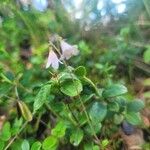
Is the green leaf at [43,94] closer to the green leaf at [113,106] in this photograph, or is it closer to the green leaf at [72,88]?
the green leaf at [72,88]

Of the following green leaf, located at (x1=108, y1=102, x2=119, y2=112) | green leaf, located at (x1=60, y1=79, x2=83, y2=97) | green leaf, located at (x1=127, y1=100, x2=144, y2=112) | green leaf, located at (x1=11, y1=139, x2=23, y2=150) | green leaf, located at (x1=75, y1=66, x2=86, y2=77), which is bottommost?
green leaf, located at (x1=127, y1=100, x2=144, y2=112)

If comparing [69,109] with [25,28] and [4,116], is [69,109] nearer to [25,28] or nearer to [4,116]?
[4,116]

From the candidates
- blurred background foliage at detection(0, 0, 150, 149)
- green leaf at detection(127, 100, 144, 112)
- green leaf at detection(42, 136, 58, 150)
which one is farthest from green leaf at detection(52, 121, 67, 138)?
blurred background foliage at detection(0, 0, 150, 149)

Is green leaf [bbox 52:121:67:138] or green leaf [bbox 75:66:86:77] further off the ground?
green leaf [bbox 75:66:86:77]

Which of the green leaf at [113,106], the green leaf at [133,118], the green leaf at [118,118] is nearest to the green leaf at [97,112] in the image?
the green leaf at [113,106]

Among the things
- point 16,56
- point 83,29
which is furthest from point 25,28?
point 83,29

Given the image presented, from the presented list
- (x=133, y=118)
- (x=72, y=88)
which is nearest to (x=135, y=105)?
(x=133, y=118)

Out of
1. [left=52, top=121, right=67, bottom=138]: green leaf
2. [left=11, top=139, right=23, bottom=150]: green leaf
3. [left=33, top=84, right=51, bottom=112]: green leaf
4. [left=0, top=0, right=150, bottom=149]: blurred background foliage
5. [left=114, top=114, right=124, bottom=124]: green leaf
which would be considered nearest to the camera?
[left=33, top=84, right=51, bottom=112]: green leaf

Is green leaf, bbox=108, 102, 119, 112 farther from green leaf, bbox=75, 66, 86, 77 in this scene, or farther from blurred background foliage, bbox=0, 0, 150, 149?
blurred background foliage, bbox=0, 0, 150, 149

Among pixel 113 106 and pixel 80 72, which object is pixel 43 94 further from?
pixel 113 106
